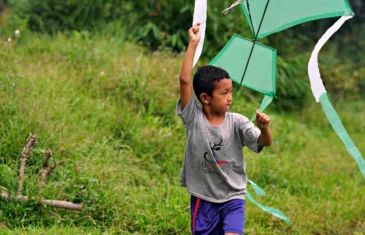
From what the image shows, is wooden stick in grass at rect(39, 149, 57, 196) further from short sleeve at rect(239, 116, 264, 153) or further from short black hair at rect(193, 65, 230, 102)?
short sleeve at rect(239, 116, 264, 153)

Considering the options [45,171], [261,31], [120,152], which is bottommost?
[120,152]

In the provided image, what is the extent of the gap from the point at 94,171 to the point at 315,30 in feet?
22.9

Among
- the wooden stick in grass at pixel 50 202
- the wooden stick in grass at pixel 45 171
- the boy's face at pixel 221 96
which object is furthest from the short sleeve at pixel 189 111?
the wooden stick in grass at pixel 50 202

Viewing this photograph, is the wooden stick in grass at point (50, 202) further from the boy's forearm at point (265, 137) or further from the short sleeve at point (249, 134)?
the boy's forearm at point (265, 137)

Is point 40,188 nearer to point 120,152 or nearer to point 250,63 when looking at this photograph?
point 120,152

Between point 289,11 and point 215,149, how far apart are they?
0.98m

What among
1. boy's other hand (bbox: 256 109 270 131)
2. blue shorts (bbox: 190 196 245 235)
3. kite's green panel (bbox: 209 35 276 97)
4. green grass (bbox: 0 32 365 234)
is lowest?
green grass (bbox: 0 32 365 234)

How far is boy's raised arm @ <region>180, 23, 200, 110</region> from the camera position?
3.50m

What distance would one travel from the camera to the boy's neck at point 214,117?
3.66 meters

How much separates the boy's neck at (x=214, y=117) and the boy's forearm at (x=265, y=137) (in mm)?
264

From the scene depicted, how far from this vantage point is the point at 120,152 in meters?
5.53

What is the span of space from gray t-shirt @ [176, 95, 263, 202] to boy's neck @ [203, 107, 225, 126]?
23 millimetres

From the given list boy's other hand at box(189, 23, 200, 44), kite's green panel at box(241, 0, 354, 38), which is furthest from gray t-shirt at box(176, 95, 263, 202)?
kite's green panel at box(241, 0, 354, 38)

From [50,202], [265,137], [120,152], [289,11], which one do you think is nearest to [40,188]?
[50,202]
